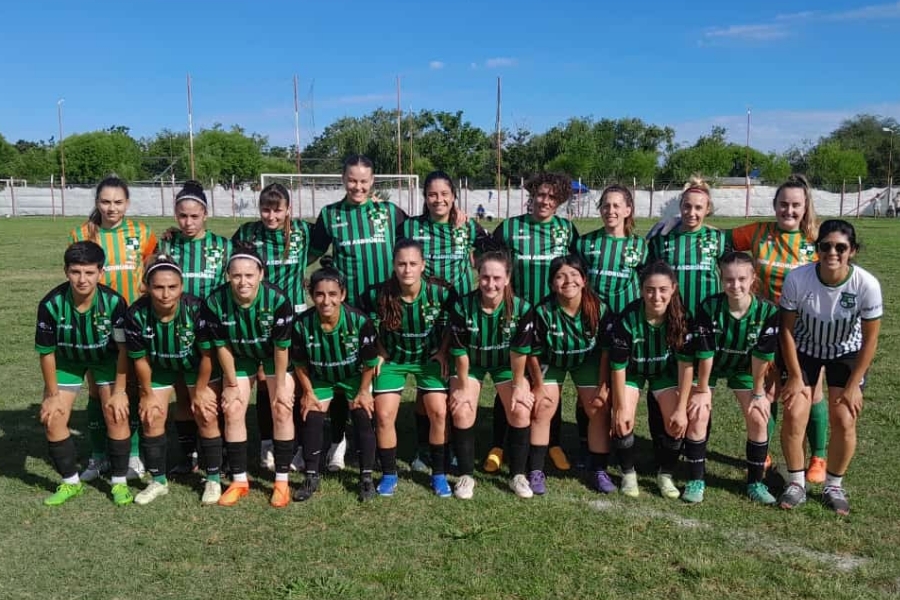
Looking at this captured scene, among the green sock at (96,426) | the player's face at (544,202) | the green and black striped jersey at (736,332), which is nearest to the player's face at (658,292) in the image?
the green and black striped jersey at (736,332)

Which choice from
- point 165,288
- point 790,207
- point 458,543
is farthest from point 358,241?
point 790,207

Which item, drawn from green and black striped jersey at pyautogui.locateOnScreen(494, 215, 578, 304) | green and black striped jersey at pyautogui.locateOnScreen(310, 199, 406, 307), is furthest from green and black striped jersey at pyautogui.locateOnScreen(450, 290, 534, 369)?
green and black striped jersey at pyautogui.locateOnScreen(310, 199, 406, 307)

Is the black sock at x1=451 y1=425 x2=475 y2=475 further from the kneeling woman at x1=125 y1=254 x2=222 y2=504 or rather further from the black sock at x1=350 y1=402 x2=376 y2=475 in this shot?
the kneeling woman at x1=125 y1=254 x2=222 y2=504

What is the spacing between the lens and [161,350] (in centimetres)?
402

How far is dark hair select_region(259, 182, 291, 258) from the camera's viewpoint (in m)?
4.45

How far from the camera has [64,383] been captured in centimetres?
409

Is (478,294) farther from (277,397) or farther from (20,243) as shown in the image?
(20,243)

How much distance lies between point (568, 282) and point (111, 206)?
8.71ft

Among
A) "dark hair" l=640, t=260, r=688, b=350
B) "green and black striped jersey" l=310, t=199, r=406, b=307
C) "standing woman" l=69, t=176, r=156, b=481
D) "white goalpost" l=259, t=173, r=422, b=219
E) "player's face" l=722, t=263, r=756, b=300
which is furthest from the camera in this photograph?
"white goalpost" l=259, t=173, r=422, b=219

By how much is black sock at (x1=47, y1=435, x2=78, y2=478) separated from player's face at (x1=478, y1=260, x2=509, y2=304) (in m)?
2.40

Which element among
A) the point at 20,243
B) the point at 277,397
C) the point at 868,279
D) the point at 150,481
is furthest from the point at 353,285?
the point at 20,243

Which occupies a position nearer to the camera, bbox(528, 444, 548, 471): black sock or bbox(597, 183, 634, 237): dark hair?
bbox(528, 444, 548, 471): black sock

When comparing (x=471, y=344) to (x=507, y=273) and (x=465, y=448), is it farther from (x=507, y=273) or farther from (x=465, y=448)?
(x=465, y=448)

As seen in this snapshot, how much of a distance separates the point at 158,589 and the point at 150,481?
1231 mm
